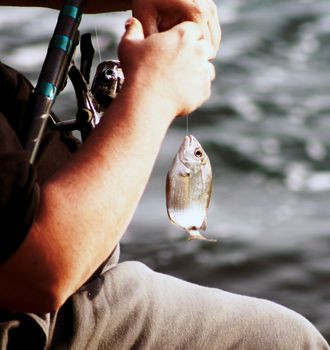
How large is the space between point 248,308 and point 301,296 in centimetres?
231

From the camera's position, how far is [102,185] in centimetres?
210

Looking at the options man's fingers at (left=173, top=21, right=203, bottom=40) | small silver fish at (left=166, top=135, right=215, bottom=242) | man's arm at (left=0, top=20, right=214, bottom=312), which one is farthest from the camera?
small silver fish at (left=166, top=135, right=215, bottom=242)

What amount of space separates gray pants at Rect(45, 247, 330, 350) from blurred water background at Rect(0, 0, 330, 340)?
205 centimetres

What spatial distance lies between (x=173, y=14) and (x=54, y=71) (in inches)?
11.9

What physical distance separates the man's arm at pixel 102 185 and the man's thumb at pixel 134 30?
1 centimetres

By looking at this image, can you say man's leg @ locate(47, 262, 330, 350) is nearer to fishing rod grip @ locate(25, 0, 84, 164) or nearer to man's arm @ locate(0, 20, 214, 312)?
man's arm @ locate(0, 20, 214, 312)

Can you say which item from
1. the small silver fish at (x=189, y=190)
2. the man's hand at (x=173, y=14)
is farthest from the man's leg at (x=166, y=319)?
the man's hand at (x=173, y=14)

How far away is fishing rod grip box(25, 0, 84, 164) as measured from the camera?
2209 millimetres

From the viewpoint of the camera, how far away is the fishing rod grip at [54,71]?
7.25 feet

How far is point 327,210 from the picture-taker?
18.8 ft

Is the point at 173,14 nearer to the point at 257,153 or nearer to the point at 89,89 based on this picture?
the point at 89,89

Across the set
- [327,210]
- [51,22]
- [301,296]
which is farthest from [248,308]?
A: [51,22]

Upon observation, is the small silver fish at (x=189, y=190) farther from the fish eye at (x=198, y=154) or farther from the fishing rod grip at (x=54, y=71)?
the fishing rod grip at (x=54, y=71)

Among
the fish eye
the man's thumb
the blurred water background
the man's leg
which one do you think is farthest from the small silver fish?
Answer: the blurred water background
